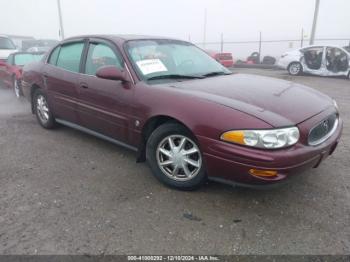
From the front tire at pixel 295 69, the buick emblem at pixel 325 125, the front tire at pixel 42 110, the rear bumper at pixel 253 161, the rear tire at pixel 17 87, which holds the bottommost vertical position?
the front tire at pixel 295 69

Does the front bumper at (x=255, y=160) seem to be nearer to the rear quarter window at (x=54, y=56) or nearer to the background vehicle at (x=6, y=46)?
the rear quarter window at (x=54, y=56)

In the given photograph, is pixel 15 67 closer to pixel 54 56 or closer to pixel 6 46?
pixel 54 56

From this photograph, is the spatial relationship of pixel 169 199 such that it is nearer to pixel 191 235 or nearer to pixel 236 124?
pixel 191 235

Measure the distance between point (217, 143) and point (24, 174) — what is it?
2302mm

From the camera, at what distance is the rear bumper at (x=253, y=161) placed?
8.89ft

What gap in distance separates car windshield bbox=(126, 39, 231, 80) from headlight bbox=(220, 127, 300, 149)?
129cm

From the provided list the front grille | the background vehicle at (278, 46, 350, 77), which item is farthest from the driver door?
the front grille

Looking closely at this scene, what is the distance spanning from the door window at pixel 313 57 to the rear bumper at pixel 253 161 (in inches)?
500

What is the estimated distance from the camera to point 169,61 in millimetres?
3975

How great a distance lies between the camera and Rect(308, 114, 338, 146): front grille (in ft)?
9.87

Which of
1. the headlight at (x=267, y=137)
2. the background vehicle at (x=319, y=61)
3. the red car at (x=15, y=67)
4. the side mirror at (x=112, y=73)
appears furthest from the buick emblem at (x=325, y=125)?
the background vehicle at (x=319, y=61)

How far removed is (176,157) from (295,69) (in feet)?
43.9

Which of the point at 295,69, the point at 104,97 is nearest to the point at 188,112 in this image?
the point at 104,97

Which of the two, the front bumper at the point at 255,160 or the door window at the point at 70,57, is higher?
the door window at the point at 70,57
